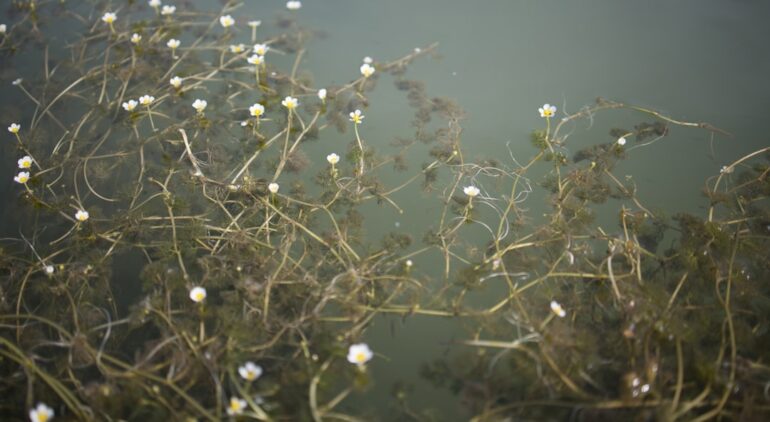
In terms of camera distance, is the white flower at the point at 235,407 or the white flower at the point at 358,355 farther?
the white flower at the point at 358,355

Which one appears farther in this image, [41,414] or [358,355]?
[358,355]

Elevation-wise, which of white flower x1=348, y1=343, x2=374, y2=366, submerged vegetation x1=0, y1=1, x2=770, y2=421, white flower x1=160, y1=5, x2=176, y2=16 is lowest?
submerged vegetation x1=0, y1=1, x2=770, y2=421

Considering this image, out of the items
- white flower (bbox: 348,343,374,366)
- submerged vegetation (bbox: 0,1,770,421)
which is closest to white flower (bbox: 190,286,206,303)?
submerged vegetation (bbox: 0,1,770,421)

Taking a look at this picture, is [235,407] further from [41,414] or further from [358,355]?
[41,414]

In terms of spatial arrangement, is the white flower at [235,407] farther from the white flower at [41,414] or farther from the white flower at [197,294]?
the white flower at [41,414]

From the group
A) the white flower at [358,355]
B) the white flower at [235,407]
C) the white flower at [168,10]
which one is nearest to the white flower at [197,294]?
the white flower at [235,407]

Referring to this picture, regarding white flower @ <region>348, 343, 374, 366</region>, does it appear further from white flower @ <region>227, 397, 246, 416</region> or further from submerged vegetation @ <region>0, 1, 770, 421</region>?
white flower @ <region>227, 397, 246, 416</region>

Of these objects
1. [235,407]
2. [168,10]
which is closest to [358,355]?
[235,407]

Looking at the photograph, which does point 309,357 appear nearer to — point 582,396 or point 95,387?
point 95,387

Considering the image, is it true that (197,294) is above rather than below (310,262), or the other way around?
above
